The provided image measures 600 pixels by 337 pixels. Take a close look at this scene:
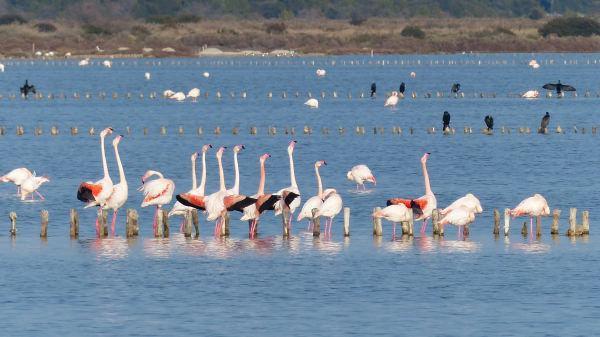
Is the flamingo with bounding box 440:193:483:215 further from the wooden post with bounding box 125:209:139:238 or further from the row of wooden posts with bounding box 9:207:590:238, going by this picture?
the wooden post with bounding box 125:209:139:238

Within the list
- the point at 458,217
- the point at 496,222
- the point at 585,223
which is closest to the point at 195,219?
the point at 458,217

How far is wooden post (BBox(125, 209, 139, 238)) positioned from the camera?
110ft

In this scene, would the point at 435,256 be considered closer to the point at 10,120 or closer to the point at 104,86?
the point at 10,120

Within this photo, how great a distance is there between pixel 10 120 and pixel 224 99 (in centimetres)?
2634

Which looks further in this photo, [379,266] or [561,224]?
[561,224]

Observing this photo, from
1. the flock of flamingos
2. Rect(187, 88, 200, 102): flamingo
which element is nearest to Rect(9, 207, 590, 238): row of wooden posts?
the flock of flamingos

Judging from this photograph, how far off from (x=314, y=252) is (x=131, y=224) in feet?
16.6

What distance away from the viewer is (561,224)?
37.1 meters

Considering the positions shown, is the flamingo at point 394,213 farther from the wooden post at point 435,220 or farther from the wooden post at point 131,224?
the wooden post at point 131,224

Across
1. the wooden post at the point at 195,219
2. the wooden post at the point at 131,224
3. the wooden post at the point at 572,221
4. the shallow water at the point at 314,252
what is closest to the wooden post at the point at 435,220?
the shallow water at the point at 314,252

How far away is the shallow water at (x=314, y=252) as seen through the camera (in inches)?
1001

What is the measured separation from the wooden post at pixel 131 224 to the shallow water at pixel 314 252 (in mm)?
410

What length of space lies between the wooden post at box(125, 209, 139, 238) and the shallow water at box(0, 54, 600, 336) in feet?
1.35

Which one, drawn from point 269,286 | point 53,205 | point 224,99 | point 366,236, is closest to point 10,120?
point 224,99
